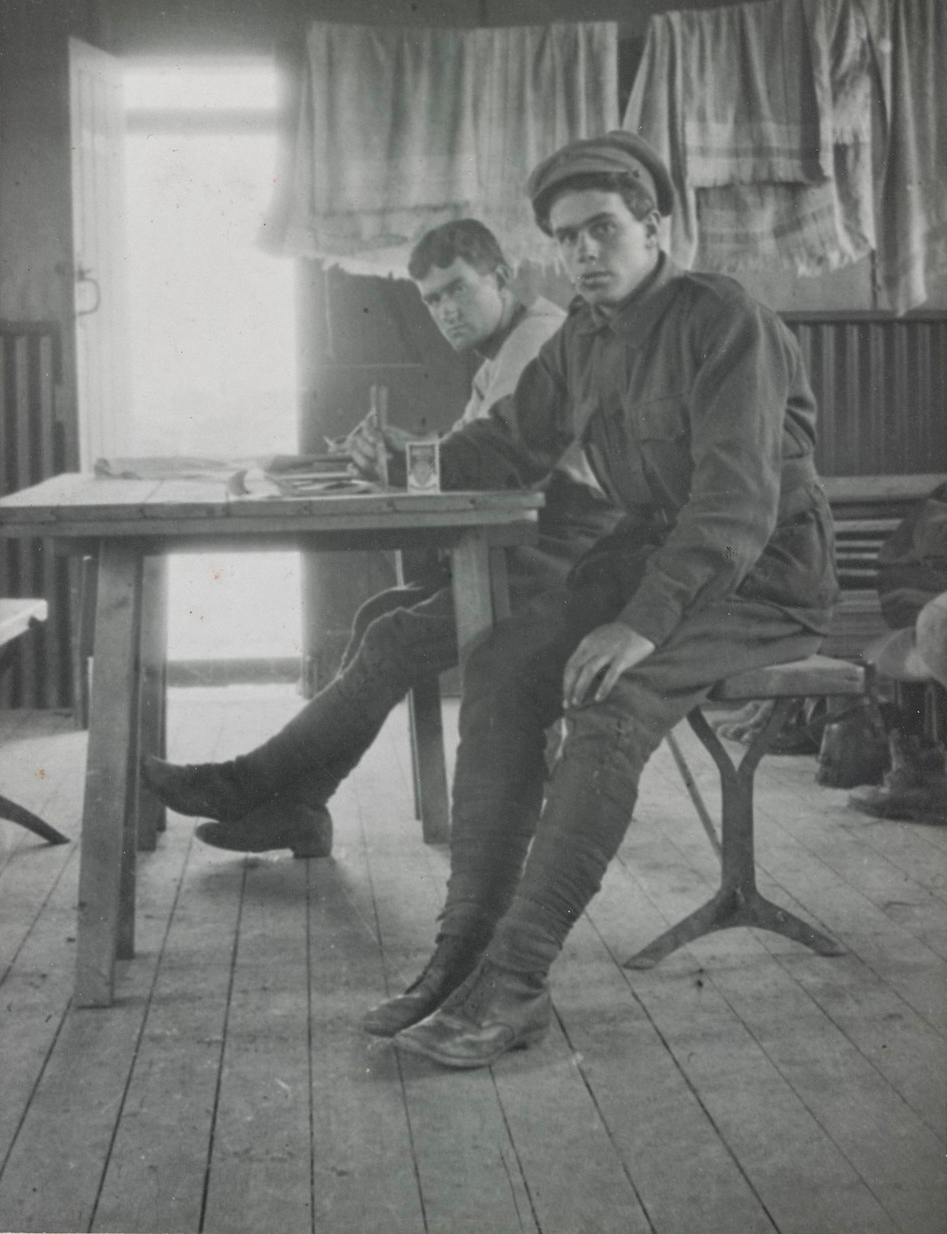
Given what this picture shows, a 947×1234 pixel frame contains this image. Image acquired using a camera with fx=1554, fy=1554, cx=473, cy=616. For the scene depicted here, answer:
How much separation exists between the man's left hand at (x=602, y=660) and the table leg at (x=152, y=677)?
131 centimetres

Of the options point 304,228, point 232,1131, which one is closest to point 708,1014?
point 232,1131

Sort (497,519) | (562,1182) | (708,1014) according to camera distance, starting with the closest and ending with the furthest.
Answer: (562,1182) → (708,1014) → (497,519)

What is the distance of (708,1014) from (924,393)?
3940 mm

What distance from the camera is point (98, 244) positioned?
547cm

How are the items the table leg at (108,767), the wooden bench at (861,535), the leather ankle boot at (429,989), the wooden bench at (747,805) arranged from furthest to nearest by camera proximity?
the wooden bench at (861,535), the wooden bench at (747,805), the table leg at (108,767), the leather ankle boot at (429,989)

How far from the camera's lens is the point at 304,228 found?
17.5ft

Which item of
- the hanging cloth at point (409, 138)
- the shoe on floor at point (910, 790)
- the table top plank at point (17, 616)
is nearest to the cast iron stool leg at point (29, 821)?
the table top plank at point (17, 616)

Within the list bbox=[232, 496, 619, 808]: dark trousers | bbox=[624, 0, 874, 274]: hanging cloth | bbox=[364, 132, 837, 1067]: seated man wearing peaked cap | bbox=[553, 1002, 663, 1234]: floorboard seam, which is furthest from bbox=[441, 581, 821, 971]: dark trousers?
bbox=[624, 0, 874, 274]: hanging cloth

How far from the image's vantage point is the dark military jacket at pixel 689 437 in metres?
2.50

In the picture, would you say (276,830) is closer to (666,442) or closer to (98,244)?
(666,442)

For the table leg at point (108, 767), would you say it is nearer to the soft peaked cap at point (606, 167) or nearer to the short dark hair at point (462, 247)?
the soft peaked cap at point (606, 167)

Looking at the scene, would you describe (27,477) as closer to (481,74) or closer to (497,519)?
(481,74)

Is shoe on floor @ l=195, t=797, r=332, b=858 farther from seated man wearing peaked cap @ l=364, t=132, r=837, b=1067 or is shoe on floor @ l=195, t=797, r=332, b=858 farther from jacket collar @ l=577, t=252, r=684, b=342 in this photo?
jacket collar @ l=577, t=252, r=684, b=342

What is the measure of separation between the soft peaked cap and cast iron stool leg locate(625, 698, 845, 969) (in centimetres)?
95
